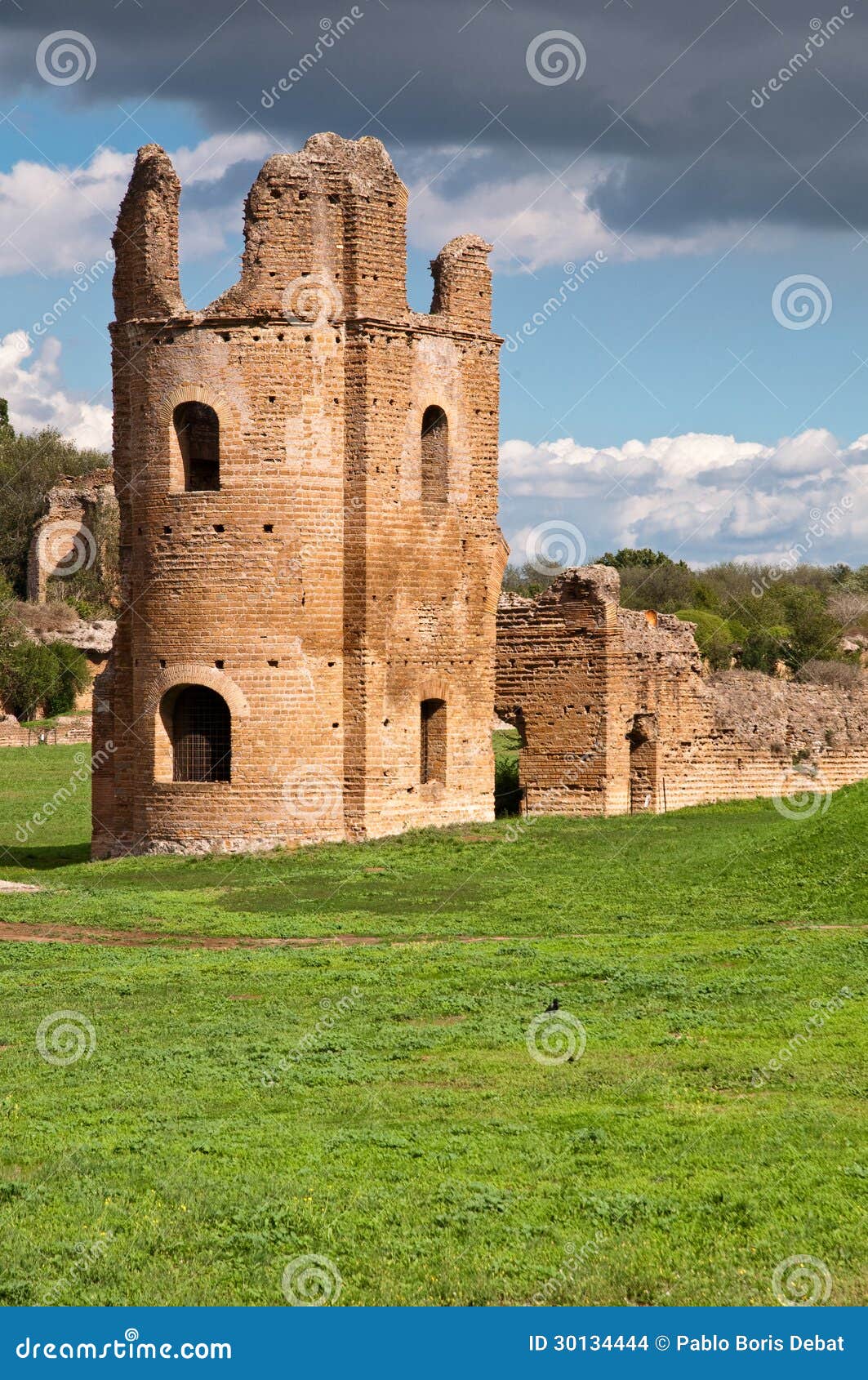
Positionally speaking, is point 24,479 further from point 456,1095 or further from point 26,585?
point 456,1095

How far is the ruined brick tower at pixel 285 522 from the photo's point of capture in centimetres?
2228

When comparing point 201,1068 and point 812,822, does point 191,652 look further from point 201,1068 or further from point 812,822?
point 201,1068

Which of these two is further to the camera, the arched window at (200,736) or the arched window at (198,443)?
the arched window at (198,443)

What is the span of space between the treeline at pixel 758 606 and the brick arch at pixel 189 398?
22.8ft

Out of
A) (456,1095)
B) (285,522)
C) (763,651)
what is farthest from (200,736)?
(763,651)

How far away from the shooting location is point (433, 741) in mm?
24062

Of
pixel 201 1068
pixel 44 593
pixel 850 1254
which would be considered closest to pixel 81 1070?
pixel 201 1068

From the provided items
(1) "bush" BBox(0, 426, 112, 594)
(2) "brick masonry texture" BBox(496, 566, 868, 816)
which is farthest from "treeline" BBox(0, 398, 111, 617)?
(2) "brick masonry texture" BBox(496, 566, 868, 816)

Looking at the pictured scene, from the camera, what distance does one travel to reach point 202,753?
22922 mm

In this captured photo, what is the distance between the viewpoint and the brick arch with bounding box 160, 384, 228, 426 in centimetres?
2239

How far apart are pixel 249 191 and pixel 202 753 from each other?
768 centimetres

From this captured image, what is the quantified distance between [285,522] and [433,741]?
159 inches

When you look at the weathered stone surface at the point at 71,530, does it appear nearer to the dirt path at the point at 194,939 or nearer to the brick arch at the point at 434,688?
the brick arch at the point at 434,688

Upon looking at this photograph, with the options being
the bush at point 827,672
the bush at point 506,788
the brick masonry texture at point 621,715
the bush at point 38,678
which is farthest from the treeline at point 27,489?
the brick masonry texture at point 621,715
